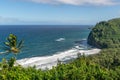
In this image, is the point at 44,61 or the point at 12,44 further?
the point at 44,61

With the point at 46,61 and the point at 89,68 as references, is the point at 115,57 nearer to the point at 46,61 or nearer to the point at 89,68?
the point at 46,61

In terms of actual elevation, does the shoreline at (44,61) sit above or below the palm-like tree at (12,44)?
below

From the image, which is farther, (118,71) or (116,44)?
(116,44)

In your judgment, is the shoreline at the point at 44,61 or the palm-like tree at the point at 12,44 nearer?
the palm-like tree at the point at 12,44

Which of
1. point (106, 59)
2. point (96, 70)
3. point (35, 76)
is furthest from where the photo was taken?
point (106, 59)

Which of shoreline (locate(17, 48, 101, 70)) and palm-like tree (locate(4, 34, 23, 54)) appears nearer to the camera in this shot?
palm-like tree (locate(4, 34, 23, 54))

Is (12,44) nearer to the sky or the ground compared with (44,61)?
nearer to the sky

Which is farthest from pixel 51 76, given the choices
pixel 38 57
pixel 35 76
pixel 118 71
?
pixel 38 57

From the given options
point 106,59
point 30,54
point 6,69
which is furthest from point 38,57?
point 6,69

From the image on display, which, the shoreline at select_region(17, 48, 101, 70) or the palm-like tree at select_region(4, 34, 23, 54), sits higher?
the palm-like tree at select_region(4, 34, 23, 54)

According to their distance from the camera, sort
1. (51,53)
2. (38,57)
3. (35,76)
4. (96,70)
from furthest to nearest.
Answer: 1. (51,53)
2. (38,57)
3. (96,70)
4. (35,76)

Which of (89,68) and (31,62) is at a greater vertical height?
(89,68)
